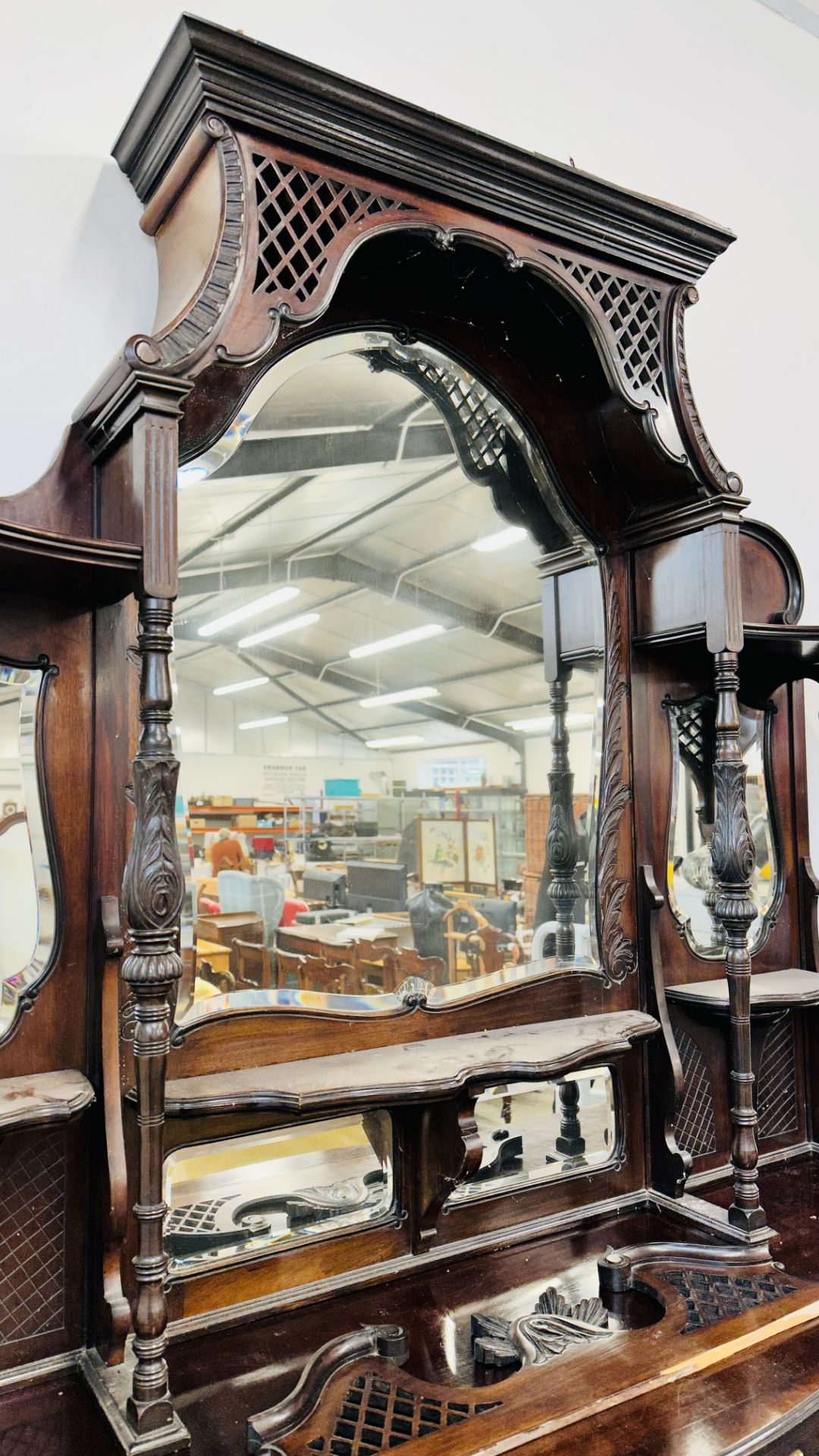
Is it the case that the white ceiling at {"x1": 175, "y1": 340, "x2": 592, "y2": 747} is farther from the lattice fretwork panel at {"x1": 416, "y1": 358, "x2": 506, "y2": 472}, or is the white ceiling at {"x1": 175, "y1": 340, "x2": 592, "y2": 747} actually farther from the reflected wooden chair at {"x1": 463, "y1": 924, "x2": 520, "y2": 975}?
the reflected wooden chair at {"x1": 463, "y1": 924, "x2": 520, "y2": 975}

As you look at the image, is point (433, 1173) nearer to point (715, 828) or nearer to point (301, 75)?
point (715, 828)

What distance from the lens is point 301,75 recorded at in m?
1.90

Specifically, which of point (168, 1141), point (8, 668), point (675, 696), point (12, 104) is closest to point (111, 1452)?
point (168, 1141)

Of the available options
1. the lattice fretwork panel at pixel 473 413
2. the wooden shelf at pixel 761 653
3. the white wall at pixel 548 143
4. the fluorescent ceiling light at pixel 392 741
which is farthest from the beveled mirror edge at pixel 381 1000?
the lattice fretwork panel at pixel 473 413

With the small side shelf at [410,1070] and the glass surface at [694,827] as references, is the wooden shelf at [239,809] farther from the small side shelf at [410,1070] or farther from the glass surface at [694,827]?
the glass surface at [694,827]

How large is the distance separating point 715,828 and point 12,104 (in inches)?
91.6

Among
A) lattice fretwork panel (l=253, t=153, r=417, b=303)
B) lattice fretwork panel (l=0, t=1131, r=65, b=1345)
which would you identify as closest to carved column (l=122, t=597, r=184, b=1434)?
lattice fretwork panel (l=0, t=1131, r=65, b=1345)

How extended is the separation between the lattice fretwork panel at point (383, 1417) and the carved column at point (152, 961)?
0.98ft

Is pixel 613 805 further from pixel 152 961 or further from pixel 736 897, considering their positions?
pixel 152 961

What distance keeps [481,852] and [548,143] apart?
86.9 inches

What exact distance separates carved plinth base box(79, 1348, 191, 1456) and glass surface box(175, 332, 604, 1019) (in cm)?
67

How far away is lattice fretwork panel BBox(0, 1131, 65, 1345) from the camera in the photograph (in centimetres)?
183

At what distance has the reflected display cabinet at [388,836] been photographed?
1802 millimetres

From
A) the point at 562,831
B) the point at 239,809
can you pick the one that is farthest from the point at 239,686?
the point at 562,831
